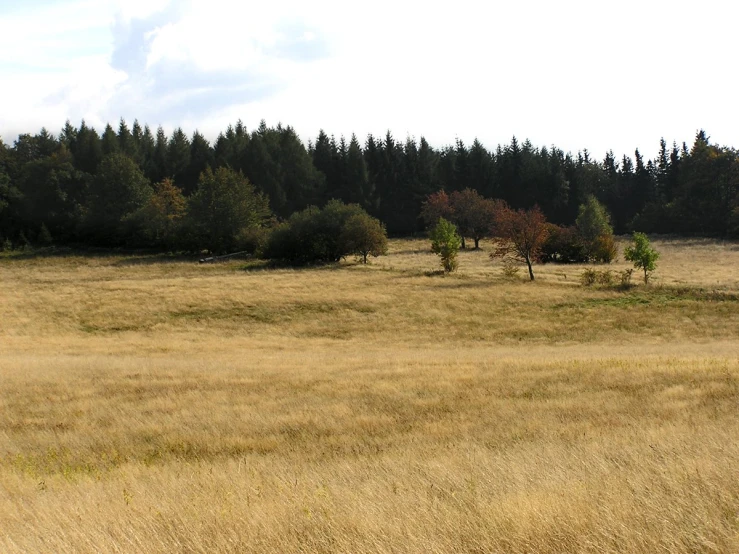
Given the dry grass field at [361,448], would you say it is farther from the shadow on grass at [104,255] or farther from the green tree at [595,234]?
the shadow on grass at [104,255]

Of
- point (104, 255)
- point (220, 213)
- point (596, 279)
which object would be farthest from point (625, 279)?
point (104, 255)

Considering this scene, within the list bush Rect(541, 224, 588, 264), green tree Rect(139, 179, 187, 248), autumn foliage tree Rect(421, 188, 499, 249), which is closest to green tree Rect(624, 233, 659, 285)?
bush Rect(541, 224, 588, 264)

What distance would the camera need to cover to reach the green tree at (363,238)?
→ 213 ft

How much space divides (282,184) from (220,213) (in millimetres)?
23962

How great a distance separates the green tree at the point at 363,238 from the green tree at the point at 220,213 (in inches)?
650

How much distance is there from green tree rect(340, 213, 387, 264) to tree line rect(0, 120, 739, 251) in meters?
15.4

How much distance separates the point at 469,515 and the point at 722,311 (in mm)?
36873

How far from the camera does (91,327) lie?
36.8m

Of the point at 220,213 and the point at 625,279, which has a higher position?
the point at 220,213

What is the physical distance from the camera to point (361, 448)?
34.0 feet

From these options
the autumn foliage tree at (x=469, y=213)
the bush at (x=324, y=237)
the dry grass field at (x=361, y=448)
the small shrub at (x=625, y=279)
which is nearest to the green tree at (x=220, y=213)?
the bush at (x=324, y=237)

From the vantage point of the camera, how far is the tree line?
83.6m

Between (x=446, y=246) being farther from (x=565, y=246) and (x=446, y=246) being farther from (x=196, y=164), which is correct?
(x=196, y=164)

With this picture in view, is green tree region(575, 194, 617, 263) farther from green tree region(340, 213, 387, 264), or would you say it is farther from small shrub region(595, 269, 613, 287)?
green tree region(340, 213, 387, 264)
